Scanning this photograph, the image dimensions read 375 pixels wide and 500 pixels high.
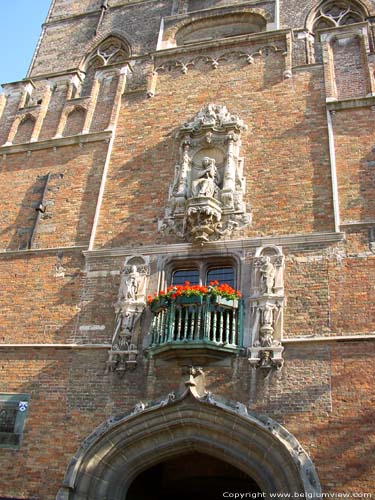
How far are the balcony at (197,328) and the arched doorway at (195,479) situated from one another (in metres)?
2.86

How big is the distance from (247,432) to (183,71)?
9770 mm

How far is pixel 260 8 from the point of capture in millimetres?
16281

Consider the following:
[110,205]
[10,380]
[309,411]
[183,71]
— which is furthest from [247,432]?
[183,71]

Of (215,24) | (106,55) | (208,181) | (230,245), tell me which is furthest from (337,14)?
(230,245)

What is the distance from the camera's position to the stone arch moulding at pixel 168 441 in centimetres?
948

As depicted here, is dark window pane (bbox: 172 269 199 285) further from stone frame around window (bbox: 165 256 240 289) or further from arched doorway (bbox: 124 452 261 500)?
arched doorway (bbox: 124 452 261 500)

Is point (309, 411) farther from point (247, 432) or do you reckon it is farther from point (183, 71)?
point (183, 71)

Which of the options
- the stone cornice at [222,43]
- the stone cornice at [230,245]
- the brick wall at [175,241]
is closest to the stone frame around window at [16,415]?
the brick wall at [175,241]

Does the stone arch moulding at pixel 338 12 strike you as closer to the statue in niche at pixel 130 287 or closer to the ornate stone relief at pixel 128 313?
the ornate stone relief at pixel 128 313

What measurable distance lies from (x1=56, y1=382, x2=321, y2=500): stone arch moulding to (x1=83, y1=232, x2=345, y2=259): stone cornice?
3.05 m

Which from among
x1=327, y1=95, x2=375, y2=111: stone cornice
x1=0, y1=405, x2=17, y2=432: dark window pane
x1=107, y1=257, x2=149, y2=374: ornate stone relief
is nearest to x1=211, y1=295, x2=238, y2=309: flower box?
x1=107, y1=257, x2=149, y2=374: ornate stone relief

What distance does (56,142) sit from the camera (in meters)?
14.8

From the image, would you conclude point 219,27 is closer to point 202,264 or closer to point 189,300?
point 202,264

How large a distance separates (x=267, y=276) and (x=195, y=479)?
487cm
